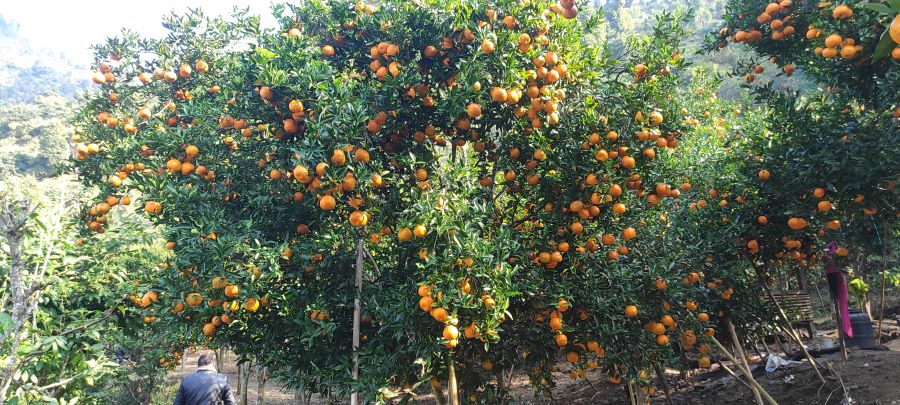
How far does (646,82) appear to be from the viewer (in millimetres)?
4230

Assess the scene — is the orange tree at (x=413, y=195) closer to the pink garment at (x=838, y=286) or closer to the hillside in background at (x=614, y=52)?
the hillside in background at (x=614, y=52)

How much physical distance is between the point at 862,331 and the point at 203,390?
27.9 feet

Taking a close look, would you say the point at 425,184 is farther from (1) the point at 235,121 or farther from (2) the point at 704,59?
(2) the point at 704,59

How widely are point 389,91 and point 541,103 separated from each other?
1124mm

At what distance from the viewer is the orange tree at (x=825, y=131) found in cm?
380

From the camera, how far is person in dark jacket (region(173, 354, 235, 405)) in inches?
168

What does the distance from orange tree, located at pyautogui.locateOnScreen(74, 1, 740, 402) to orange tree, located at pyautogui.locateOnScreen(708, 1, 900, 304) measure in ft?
3.33

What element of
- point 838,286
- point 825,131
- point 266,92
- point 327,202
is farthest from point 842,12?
point 266,92

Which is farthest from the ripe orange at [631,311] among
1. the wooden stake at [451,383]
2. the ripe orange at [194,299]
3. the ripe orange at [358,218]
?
the ripe orange at [194,299]

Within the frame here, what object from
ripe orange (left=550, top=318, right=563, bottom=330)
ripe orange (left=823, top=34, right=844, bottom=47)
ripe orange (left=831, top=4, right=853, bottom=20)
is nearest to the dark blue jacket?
ripe orange (left=550, top=318, right=563, bottom=330)

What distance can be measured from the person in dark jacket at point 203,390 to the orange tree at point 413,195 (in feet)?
1.81

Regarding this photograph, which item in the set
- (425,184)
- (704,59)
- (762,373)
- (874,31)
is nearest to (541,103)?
(425,184)

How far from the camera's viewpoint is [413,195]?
12.3 feet

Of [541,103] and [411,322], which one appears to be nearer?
[411,322]
